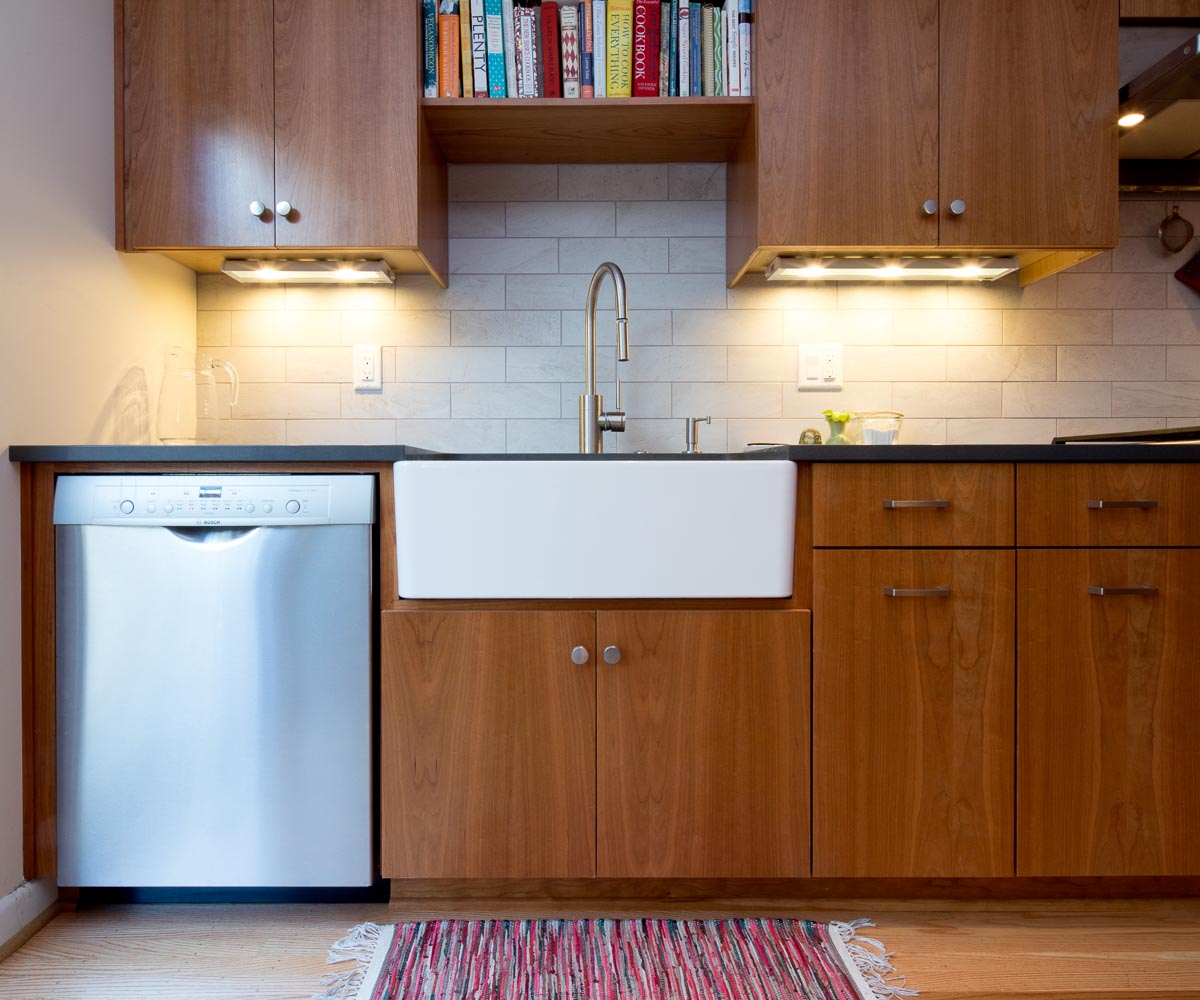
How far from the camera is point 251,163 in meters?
1.76

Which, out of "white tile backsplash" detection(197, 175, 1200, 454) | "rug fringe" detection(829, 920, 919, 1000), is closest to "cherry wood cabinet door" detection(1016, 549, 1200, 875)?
"rug fringe" detection(829, 920, 919, 1000)

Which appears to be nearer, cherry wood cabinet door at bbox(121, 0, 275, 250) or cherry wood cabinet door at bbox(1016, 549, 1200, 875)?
cherry wood cabinet door at bbox(1016, 549, 1200, 875)

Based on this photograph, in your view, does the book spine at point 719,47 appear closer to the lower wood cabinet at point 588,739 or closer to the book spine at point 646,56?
the book spine at point 646,56

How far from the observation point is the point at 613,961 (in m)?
1.38

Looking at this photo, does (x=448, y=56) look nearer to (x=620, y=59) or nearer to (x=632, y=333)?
(x=620, y=59)

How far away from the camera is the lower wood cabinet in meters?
1.48

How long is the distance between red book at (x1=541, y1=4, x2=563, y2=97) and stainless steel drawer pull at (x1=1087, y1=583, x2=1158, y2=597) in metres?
1.44

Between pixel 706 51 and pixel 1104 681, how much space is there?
149 cm

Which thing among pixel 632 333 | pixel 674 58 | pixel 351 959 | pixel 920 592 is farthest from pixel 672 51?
pixel 351 959

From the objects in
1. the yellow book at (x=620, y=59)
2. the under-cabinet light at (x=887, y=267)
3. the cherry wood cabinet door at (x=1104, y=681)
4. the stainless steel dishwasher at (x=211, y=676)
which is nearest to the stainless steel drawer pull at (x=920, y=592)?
the cherry wood cabinet door at (x=1104, y=681)

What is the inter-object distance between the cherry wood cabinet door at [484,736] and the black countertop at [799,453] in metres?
0.30

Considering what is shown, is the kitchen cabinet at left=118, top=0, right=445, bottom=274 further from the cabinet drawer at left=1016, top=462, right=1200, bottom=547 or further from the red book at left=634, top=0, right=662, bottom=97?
the cabinet drawer at left=1016, top=462, right=1200, bottom=547

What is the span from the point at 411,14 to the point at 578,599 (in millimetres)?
1255

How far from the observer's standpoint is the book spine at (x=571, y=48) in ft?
5.98
